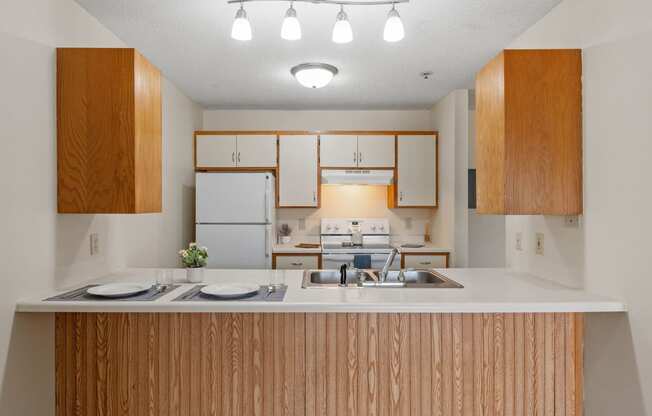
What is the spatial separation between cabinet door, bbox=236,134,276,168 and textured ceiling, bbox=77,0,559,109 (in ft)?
1.48

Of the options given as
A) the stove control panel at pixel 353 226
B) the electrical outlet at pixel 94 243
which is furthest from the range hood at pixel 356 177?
the electrical outlet at pixel 94 243

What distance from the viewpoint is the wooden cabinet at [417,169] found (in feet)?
14.4

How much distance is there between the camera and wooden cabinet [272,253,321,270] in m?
4.14

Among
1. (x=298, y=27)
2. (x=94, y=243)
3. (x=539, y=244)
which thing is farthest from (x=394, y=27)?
(x=94, y=243)

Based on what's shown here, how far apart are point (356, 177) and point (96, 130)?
9.07 ft

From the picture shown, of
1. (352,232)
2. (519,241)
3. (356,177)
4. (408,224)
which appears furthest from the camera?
(408,224)

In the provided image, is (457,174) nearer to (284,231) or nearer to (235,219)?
(284,231)

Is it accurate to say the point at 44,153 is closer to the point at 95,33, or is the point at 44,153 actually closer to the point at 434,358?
the point at 95,33

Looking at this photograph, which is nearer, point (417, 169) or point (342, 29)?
point (342, 29)

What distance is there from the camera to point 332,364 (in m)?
1.96

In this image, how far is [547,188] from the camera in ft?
6.33

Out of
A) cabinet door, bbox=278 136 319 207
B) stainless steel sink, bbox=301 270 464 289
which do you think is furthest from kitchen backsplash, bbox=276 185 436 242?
stainless steel sink, bbox=301 270 464 289

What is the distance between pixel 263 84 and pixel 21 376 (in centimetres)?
279

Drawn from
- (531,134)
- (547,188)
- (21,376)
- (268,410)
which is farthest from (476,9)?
(21,376)
